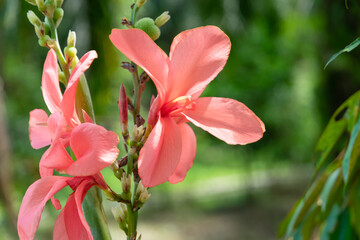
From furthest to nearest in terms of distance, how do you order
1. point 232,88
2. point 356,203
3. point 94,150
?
point 232,88 < point 356,203 < point 94,150

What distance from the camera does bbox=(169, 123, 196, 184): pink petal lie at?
480 millimetres

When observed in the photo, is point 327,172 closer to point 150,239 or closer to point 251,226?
point 150,239

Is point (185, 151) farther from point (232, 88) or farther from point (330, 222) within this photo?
point (232, 88)

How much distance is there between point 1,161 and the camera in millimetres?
3564

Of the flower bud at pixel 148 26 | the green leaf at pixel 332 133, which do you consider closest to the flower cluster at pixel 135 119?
the flower bud at pixel 148 26

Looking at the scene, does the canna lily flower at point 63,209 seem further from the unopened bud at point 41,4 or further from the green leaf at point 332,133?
the green leaf at point 332,133

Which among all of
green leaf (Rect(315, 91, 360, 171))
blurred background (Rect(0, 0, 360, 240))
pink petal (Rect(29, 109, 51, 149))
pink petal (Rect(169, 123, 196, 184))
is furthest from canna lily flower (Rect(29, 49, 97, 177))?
blurred background (Rect(0, 0, 360, 240))

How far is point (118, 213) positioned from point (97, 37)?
4560mm

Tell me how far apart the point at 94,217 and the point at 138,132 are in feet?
0.31

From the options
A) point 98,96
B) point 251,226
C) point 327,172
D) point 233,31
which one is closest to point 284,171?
point 251,226

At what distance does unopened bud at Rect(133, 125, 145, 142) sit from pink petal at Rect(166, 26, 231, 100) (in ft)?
0.15

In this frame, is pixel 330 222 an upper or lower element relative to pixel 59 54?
lower

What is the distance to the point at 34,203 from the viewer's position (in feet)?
1.27

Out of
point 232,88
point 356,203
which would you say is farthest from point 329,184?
point 232,88
